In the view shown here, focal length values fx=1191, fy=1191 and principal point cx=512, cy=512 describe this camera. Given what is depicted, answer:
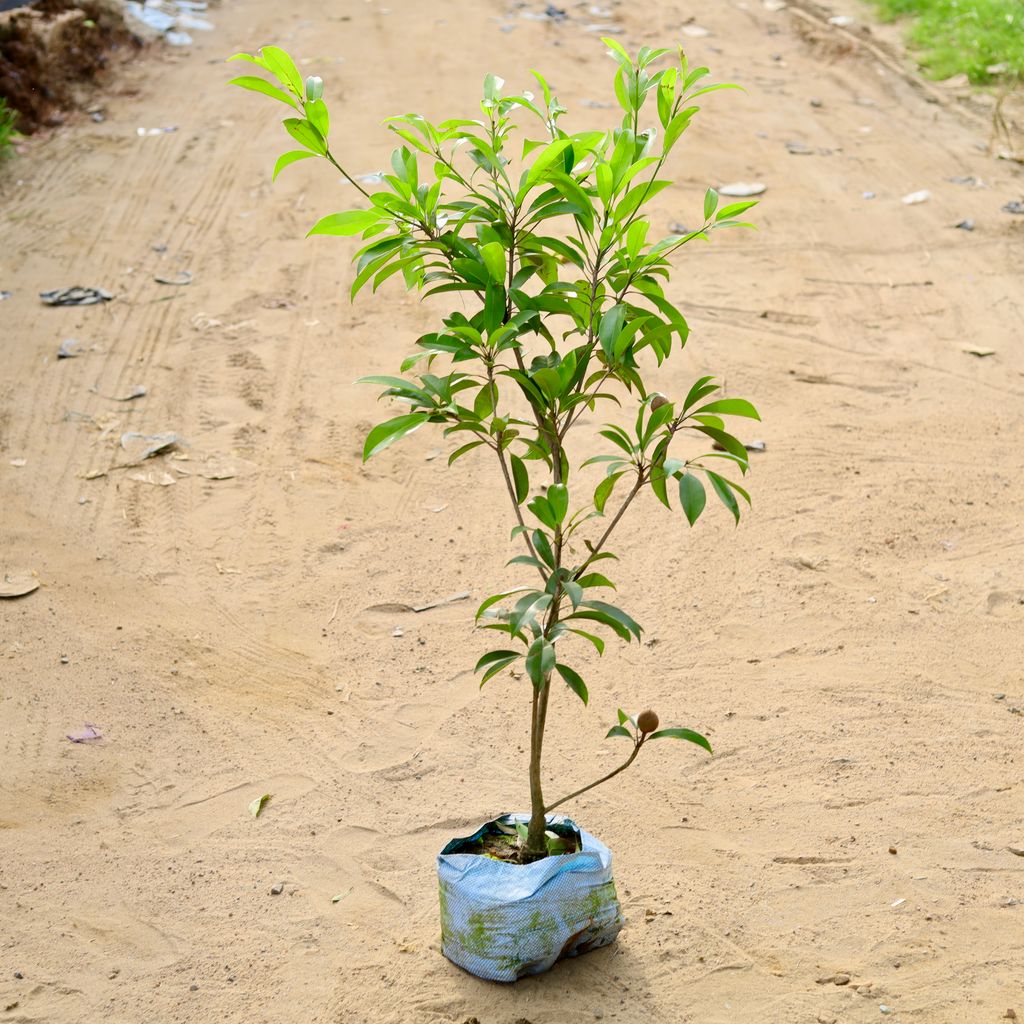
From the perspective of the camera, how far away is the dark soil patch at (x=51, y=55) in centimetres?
712

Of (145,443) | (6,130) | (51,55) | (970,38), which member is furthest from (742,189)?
(51,55)

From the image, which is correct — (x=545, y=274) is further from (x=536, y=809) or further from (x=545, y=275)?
(x=536, y=809)

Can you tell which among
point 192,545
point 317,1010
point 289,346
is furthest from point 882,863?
point 289,346

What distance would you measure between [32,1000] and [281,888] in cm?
56

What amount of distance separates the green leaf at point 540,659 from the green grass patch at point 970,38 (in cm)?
691

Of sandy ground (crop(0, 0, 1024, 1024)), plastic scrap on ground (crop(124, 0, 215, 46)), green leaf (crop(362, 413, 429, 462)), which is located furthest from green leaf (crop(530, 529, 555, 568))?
plastic scrap on ground (crop(124, 0, 215, 46))

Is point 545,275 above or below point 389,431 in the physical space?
above

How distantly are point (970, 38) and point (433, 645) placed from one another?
6.62 meters

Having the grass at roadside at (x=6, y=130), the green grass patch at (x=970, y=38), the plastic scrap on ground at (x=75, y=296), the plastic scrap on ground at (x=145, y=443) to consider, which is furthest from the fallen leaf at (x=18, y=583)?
the green grass patch at (x=970, y=38)

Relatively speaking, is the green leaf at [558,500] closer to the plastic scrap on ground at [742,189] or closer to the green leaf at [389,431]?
the green leaf at [389,431]

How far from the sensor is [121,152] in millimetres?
6801

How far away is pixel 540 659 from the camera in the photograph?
6.80 feet

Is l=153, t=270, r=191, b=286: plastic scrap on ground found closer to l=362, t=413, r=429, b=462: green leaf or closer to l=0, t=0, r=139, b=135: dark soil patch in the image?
l=0, t=0, r=139, b=135: dark soil patch

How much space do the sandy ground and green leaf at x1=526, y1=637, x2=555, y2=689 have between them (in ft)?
2.46
